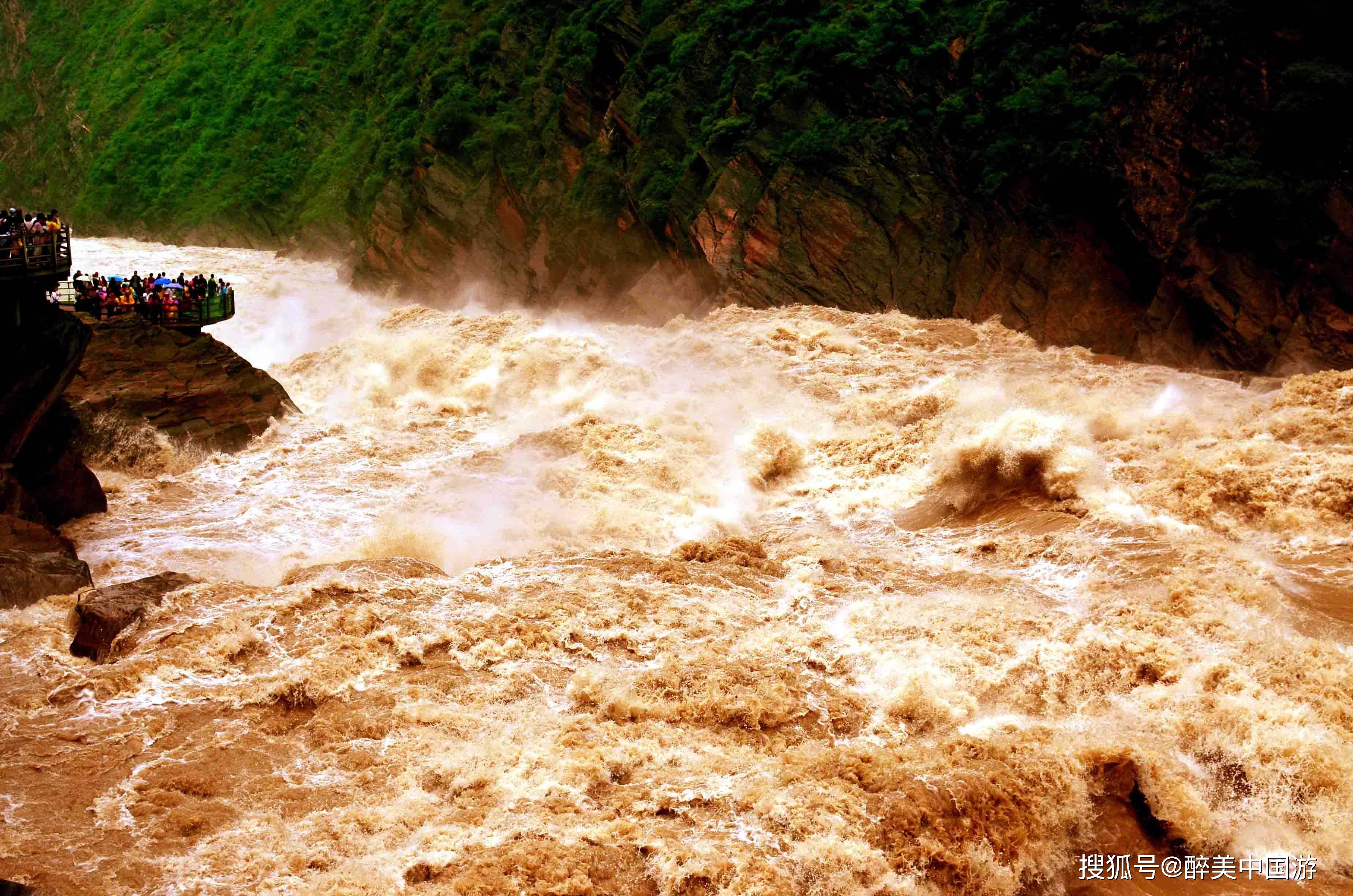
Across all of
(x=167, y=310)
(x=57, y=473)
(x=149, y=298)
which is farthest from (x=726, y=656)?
(x=149, y=298)

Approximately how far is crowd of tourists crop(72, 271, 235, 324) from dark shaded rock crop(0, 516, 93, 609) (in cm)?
742

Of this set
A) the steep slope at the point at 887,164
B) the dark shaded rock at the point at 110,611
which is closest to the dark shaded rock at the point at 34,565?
the dark shaded rock at the point at 110,611

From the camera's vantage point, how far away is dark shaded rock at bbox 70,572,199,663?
13.1m

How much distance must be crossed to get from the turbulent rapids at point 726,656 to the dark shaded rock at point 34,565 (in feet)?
1.88

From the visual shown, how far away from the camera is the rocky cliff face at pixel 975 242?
23922mm

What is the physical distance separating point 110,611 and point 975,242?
21595 mm

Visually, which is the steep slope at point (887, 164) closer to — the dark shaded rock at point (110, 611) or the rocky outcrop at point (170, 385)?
the rocky outcrop at point (170, 385)

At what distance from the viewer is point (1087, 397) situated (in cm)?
2128

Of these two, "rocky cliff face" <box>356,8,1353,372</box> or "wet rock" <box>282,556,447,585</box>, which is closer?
"wet rock" <box>282,556,447,585</box>

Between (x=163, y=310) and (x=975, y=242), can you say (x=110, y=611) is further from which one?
(x=975, y=242)

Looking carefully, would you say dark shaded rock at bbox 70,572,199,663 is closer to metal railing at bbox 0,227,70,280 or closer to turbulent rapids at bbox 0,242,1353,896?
turbulent rapids at bbox 0,242,1353,896

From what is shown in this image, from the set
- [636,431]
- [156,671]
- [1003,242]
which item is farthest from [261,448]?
[1003,242]

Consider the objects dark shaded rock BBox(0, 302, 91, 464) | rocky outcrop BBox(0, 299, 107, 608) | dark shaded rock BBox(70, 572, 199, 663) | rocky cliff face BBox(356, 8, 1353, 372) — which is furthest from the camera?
rocky cliff face BBox(356, 8, 1353, 372)

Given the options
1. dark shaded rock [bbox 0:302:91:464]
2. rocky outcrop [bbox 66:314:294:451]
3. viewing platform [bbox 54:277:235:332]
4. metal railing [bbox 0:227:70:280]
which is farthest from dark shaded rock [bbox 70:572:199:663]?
viewing platform [bbox 54:277:235:332]
